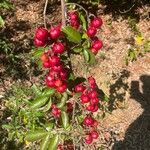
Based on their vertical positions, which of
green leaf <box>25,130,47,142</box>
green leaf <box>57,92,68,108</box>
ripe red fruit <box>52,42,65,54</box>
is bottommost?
green leaf <box>25,130,47,142</box>

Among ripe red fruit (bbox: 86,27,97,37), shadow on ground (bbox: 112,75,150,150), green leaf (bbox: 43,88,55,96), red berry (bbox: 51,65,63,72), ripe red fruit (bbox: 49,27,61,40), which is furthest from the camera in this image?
shadow on ground (bbox: 112,75,150,150)

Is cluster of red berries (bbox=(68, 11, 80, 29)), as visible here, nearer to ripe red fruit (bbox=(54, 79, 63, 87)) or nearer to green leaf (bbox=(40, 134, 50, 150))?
ripe red fruit (bbox=(54, 79, 63, 87))

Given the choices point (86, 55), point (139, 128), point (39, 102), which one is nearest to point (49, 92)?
point (39, 102)

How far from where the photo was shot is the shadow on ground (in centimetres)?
435

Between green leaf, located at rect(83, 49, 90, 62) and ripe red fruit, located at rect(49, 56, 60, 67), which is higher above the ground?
ripe red fruit, located at rect(49, 56, 60, 67)

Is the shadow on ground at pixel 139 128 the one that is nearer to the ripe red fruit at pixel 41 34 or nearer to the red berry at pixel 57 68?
the red berry at pixel 57 68

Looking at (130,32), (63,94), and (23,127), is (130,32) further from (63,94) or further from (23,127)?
(63,94)

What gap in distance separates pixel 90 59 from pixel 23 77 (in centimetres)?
268

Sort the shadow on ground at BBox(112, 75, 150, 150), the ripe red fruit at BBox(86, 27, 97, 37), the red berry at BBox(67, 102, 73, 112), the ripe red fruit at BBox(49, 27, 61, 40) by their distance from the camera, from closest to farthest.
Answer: the ripe red fruit at BBox(49, 27, 61, 40), the ripe red fruit at BBox(86, 27, 97, 37), the red berry at BBox(67, 102, 73, 112), the shadow on ground at BBox(112, 75, 150, 150)

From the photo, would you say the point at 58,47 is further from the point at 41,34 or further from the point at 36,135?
the point at 36,135

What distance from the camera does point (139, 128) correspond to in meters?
4.52

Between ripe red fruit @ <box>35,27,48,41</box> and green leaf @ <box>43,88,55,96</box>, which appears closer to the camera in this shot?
ripe red fruit @ <box>35,27,48,41</box>

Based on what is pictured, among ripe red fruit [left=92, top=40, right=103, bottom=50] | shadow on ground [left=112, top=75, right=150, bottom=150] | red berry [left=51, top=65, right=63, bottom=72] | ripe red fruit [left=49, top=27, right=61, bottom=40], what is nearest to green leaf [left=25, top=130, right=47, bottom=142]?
red berry [left=51, top=65, right=63, bottom=72]

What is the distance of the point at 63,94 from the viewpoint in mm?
2543
